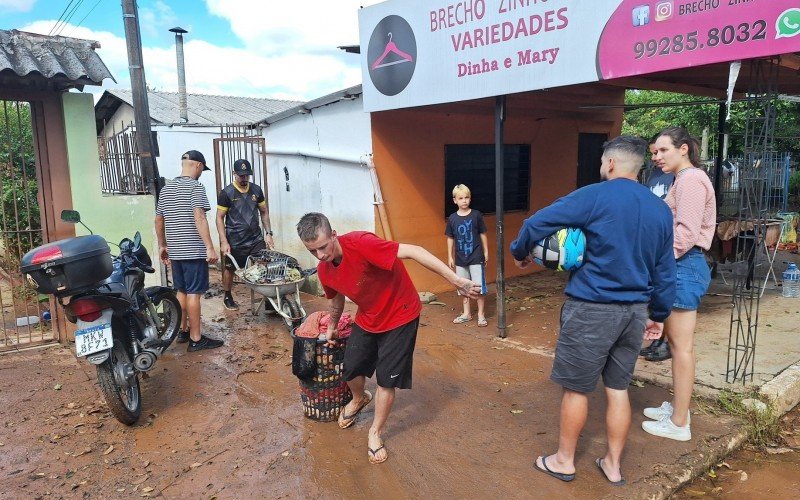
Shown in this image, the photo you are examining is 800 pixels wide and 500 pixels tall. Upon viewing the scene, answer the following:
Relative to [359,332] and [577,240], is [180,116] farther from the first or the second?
[577,240]

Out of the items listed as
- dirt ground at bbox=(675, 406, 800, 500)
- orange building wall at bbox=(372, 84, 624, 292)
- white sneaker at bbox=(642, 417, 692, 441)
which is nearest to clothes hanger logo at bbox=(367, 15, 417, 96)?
orange building wall at bbox=(372, 84, 624, 292)

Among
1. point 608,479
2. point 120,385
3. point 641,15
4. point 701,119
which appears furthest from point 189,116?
point 701,119

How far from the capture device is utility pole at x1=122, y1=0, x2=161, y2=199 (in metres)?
6.27

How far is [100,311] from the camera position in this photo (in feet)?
13.0

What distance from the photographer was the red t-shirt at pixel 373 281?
3115mm

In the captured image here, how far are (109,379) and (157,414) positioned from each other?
0.55m

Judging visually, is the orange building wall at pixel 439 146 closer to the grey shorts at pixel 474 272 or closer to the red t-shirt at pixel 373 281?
the grey shorts at pixel 474 272

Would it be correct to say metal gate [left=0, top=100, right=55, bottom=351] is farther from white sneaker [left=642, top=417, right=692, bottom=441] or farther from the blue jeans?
the blue jeans

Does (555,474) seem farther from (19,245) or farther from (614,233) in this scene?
(19,245)

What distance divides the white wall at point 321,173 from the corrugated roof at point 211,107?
14.8ft

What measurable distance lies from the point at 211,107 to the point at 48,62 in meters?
11.4

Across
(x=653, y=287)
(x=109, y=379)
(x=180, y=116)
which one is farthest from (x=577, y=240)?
(x=180, y=116)

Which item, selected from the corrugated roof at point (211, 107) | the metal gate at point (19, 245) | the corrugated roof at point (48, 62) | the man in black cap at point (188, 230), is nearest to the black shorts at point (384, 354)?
the man in black cap at point (188, 230)

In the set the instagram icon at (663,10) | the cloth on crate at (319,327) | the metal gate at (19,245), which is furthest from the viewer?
the metal gate at (19,245)
